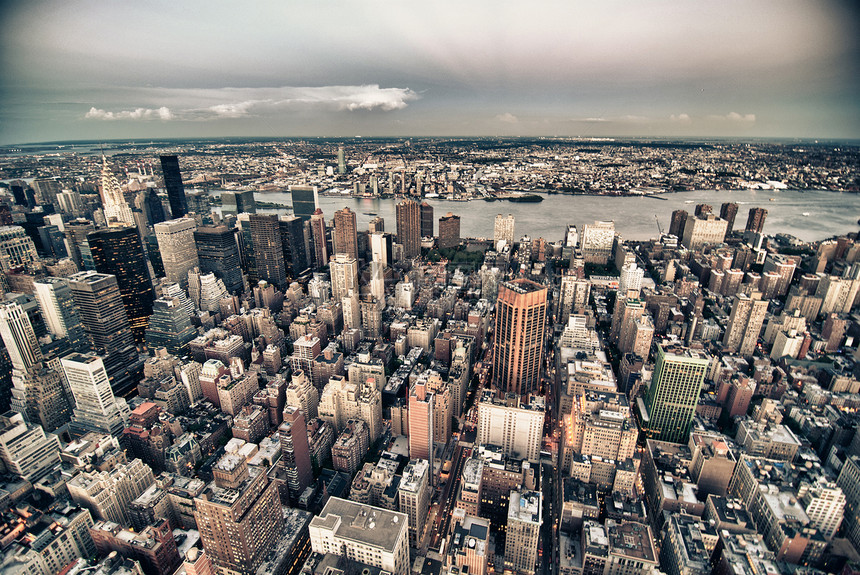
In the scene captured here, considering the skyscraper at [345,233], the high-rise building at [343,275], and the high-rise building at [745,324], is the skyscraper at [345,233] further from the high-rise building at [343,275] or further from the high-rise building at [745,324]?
the high-rise building at [745,324]

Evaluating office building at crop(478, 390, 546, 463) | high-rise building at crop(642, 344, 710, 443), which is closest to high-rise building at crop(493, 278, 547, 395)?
office building at crop(478, 390, 546, 463)

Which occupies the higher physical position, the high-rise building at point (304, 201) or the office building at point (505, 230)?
the high-rise building at point (304, 201)

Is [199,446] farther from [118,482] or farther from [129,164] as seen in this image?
[129,164]

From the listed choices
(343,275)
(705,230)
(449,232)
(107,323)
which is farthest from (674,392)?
(107,323)

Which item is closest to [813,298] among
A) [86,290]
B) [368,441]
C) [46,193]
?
[368,441]

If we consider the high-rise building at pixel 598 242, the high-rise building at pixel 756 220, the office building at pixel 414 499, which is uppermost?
the high-rise building at pixel 756 220

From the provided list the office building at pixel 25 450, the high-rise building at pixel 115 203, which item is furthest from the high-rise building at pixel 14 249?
the office building at pixel 25 450

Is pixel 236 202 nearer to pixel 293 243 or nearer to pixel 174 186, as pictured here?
pixel 174 186
